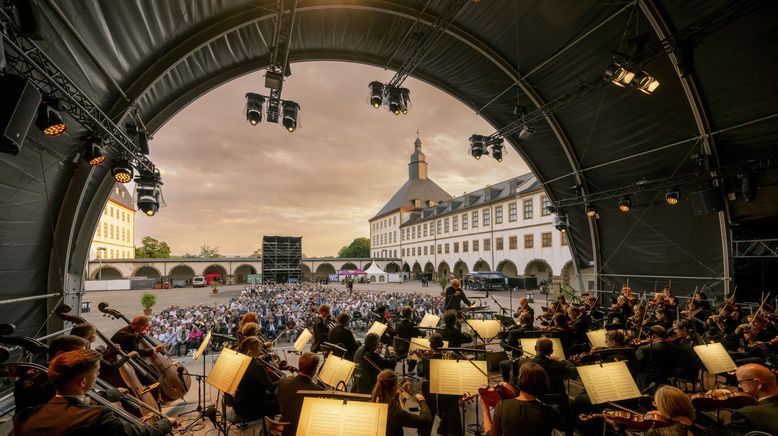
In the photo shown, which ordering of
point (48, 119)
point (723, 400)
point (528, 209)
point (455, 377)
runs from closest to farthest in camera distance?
1. point (723, 400)
2. point (455, 377)
3. point (48, 119)
4. point (528, 209)

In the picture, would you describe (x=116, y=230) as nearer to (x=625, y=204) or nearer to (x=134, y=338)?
(x=134, y=338)

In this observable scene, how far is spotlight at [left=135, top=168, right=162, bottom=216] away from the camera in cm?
771

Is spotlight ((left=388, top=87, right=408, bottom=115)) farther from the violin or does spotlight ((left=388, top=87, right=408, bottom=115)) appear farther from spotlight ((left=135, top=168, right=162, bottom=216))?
the violin

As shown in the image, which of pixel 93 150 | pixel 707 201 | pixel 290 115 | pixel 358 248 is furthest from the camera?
pixel 358 248

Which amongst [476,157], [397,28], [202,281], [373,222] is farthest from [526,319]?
[373,222]

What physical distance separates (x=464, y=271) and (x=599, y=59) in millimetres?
35274

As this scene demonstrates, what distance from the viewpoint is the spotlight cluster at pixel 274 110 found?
8.16 m

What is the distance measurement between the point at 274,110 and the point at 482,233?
31424 mm

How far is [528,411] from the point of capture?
2.67m

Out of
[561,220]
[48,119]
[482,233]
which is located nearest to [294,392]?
[48,119]

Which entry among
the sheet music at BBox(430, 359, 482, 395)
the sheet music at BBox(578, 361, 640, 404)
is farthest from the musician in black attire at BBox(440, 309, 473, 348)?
the sheet music at BBox(578, 361, 640, 404)

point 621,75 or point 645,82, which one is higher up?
point 621,75

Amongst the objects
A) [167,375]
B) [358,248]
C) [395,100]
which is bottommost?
[167,375]

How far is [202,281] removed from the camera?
43.9m
